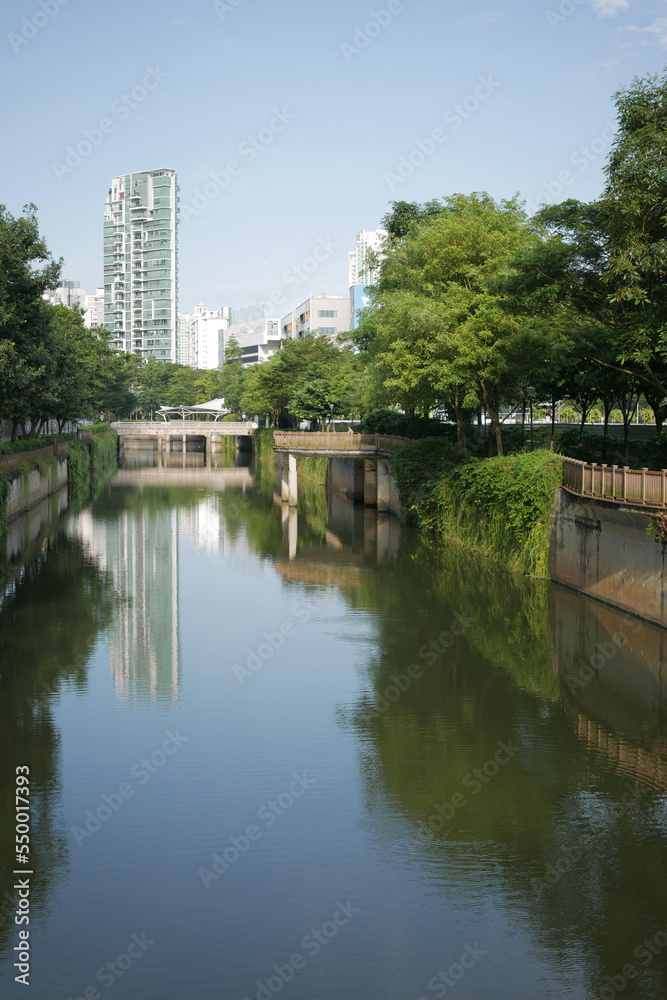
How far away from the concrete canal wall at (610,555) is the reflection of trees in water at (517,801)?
2.45 metres

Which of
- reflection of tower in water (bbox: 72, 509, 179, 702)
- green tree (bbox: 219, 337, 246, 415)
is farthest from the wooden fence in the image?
green tree (bbox: 219, 337, 246, 415)

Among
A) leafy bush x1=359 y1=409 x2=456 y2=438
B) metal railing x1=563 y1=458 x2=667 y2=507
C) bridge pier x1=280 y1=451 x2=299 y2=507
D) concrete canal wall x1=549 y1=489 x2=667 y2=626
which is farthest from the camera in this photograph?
bridge pier x1=280 y1=451 x2=299 y2=507

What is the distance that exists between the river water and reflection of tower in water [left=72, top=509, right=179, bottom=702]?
6.2 inches

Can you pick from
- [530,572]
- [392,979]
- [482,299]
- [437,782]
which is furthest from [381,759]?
[482,299]

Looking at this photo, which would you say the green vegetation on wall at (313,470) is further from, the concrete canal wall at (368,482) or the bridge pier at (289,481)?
the bridge pier at (289,481)

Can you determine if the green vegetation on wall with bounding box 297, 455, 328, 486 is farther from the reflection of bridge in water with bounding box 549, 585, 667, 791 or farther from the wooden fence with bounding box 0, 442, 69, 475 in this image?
the reflection of bridge in water with bounding box 549, 585, 667, 791

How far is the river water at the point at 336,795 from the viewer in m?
9.92

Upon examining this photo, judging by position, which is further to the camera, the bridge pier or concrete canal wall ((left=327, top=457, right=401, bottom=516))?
the bridge pier

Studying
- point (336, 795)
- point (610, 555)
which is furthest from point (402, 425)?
point (336, 795)

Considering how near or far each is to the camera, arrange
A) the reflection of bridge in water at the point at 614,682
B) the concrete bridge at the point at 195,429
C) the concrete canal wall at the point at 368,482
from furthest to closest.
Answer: the concrete bridge at the point at 195,429
the concrete canal wall at the point at 368,482
the reflection of bridge in water at the point at 614,682

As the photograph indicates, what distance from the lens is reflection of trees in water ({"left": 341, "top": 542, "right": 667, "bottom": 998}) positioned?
34.8ft

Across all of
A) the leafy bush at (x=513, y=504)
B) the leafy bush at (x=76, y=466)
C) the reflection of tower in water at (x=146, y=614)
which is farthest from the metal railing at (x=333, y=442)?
the leafy bush at (x=76, y=466)

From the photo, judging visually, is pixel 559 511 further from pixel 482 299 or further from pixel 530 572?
pixel 482 299

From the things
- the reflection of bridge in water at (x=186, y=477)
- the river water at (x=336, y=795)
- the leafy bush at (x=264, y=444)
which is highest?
the leafy bush at (x=264, y=444)
